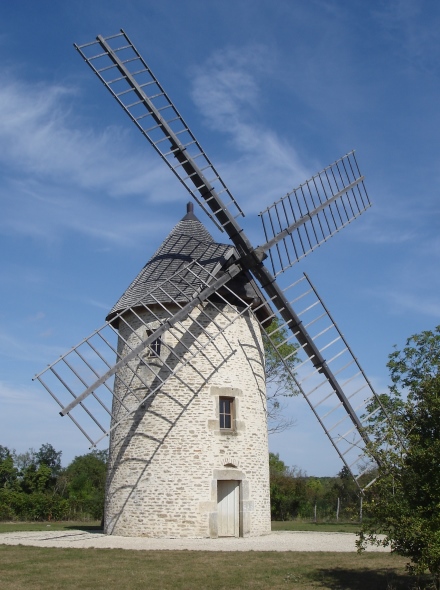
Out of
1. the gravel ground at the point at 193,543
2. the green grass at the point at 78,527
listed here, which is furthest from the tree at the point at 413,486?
the green grass at the point at 78,527

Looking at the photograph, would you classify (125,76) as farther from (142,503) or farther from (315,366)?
(142,503)

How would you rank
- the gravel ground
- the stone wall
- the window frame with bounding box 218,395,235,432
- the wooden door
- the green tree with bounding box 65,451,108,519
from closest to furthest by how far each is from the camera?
the gravel ground, the stone wall, the wooden door, the window frame with bounding box 218,395,235,432, the green tree with bounding box 65,451,108,519

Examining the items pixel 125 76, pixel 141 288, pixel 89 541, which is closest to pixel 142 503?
pixel 89 541

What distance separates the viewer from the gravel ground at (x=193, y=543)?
37.0 feet

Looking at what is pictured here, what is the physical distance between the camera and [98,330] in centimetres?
1289

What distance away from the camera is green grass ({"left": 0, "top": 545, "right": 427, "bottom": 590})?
25.3 feet

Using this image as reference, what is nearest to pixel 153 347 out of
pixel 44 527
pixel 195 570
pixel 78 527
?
pixel 195 570

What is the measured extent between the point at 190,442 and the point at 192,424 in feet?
1.30

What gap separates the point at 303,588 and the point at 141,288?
28.5 feet

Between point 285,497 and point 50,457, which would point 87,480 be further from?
point 285,497

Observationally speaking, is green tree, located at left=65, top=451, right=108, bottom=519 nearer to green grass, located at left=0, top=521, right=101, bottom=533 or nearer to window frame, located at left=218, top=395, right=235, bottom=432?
green grass, located at left=0, top=521, right=101, bottom=533

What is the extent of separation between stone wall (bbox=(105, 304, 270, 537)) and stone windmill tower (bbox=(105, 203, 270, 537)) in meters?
0.02

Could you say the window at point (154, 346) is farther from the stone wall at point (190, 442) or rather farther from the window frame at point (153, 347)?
the stone wall at point (190, 442)

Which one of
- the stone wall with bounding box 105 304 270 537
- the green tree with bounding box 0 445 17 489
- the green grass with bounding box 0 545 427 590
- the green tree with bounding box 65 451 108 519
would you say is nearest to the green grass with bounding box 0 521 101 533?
the stone wall with bounding box 105 304 270 537
